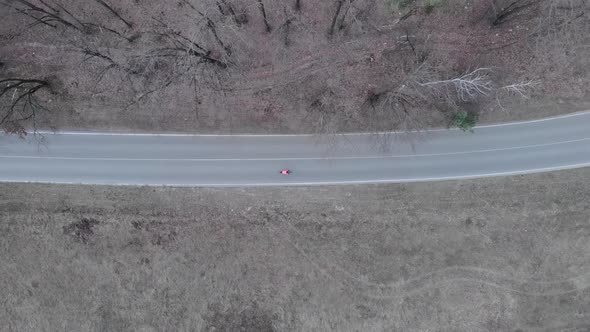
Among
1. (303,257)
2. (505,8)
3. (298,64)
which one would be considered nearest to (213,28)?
(298,64)

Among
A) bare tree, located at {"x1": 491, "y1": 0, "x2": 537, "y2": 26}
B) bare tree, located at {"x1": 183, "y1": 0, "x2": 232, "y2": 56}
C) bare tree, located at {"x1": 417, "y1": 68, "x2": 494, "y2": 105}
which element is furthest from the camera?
bare tree, located at {"x1": 491, "y1": 0, "x2": 537, "y2": 26}

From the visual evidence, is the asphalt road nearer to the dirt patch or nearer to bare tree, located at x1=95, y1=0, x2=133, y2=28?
the dirt patch

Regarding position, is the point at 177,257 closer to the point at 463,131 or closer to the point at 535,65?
the point at 463,131

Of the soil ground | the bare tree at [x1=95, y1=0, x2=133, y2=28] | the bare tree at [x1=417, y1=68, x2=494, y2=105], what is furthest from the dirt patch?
the bare tree at [x1=417, y1=68, x2=494, y2=105]

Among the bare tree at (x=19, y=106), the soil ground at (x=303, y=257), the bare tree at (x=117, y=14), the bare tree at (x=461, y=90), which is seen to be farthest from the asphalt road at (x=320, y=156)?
the bare tree at (x=117, y=14)

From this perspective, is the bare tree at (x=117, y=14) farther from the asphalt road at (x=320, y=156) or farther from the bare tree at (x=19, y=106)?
the asphalt road at (x=320, y=156)

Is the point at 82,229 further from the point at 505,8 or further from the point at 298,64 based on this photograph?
the point at 505,8
